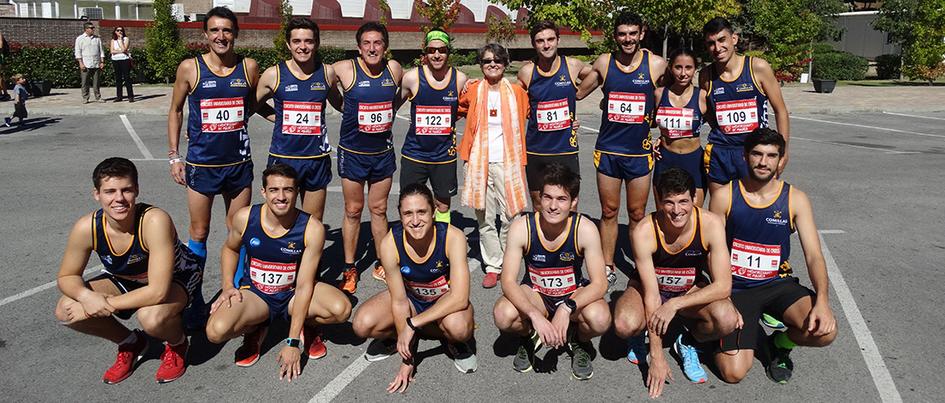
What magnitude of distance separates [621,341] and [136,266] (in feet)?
A: 10.2

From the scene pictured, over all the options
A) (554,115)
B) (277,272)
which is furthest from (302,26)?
(554,115)

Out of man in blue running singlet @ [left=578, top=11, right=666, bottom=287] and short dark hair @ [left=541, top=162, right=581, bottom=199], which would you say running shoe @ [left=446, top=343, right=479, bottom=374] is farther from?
man in blue running singlet @ [left=578, top=11, right=666, bottom=287]

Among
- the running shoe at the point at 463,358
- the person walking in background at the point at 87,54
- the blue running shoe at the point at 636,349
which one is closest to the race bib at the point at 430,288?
the running shoe at the point at 463,358

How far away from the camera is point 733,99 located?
18.0 ft

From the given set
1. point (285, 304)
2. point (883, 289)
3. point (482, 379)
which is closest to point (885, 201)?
point (883, 289)

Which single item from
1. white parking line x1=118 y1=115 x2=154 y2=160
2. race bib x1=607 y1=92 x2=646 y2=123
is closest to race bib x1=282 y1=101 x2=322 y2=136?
race bib x1=607 y1=92 x2=646 y2=123

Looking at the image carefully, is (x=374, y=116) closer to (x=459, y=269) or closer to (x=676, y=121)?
(x=459, y=269)

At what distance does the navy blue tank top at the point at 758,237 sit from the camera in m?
4.45

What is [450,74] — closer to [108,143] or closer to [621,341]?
[621,341]

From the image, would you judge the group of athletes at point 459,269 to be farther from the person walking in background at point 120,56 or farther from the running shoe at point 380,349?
the person walking in background at point 120,56

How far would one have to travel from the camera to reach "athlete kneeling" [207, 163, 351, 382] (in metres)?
4.36

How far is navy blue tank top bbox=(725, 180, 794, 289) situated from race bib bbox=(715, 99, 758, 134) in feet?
3.51

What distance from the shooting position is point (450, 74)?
5898mm

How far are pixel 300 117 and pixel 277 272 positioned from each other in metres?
1.51
